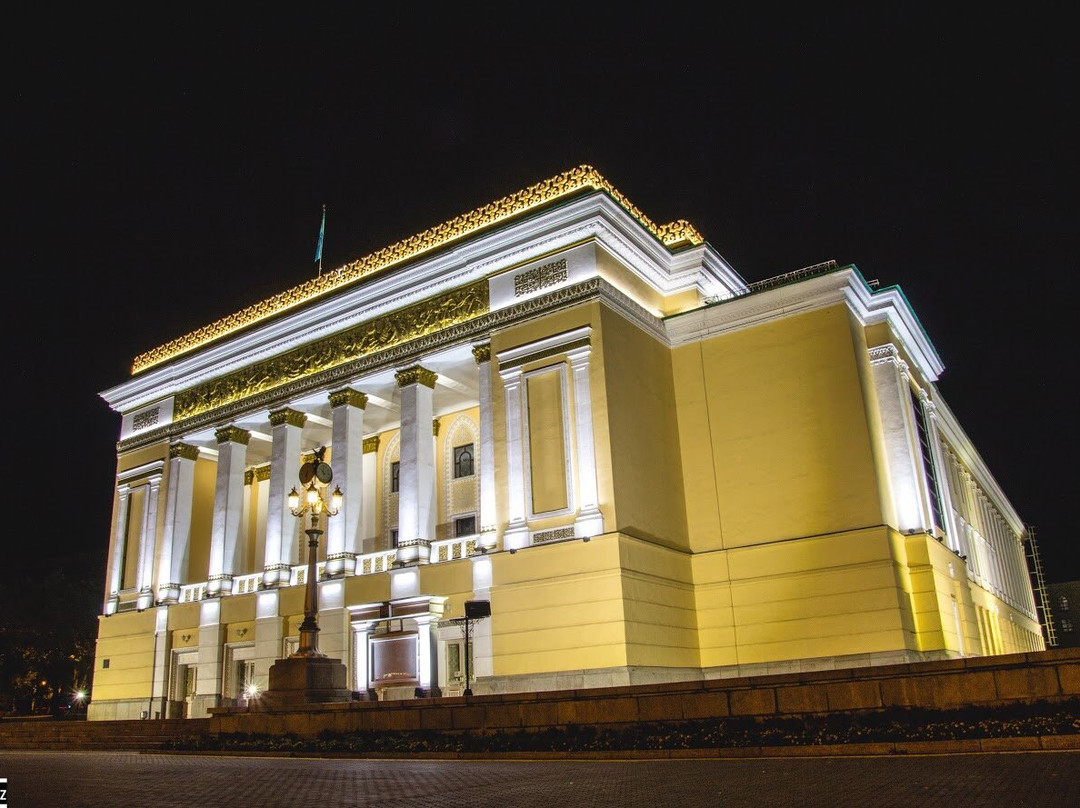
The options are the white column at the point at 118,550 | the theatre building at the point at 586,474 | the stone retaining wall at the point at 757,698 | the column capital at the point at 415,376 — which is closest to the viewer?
the stone retaining wall at the point at 757,698

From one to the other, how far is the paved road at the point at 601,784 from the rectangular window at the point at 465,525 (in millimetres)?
17683

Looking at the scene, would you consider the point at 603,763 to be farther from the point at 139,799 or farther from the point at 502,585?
the point at 502,585

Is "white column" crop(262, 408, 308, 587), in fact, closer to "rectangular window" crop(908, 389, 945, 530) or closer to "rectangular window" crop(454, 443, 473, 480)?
"rectangular window" crop(454, 443, 473, 480)

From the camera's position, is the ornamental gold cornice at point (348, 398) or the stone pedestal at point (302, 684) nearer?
the stone pedestal at point (302, 684)

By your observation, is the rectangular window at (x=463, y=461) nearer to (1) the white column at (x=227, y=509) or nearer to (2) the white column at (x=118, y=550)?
(1) the white column at (x=227, y=509)

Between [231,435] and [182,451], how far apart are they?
2510mm

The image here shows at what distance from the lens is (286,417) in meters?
29.9

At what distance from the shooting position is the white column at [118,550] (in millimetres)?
33062

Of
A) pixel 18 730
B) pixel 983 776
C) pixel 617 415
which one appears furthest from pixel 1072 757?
pixel 18 730

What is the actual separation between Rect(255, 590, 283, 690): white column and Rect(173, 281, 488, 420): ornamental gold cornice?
22.8 ft

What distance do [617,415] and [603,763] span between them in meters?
11.9

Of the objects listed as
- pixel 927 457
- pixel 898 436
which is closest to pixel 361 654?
pixel 898 436

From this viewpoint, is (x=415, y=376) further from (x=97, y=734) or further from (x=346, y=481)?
(x=97, y=734)

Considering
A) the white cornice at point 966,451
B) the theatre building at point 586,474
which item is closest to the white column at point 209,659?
the theatre building at point 586,474
